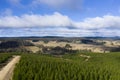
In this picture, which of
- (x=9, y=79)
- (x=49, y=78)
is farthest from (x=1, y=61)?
(x=49, y=78)

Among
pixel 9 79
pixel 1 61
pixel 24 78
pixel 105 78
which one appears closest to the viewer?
pixel 24 78

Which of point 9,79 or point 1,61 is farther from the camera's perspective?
point 1,61

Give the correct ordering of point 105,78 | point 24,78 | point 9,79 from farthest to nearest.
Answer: point 105,78, point 9,79, point 24,78

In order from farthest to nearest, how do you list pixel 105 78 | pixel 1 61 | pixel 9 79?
pixel 1 61, pixel 105 78, pixel 9 79

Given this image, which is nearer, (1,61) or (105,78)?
(105,78)

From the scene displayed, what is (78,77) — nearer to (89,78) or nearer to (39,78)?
(89,78)

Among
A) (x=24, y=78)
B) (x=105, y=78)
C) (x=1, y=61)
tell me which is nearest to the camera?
(x=24, y=78)

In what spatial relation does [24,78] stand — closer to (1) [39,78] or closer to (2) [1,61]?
(1) [39,78]

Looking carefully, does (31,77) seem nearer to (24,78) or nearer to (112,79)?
(24,78)
